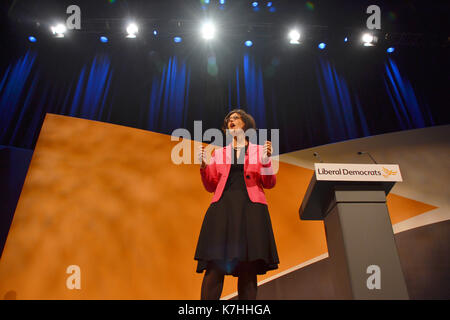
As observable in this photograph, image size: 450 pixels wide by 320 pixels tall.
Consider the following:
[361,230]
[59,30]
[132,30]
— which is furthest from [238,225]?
[59,30]

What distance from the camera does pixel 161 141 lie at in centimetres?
309

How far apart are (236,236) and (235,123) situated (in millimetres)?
683

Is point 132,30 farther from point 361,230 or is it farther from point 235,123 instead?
point 361,230

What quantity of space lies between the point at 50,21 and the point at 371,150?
13.1 ft

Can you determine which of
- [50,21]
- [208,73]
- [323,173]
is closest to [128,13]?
[50,21]

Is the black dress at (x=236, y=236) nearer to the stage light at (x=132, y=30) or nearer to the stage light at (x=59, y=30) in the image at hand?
the stage light at (x=132, y=30)

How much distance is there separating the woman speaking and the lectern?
0.28m

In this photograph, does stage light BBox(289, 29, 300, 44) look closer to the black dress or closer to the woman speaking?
the woman speaking

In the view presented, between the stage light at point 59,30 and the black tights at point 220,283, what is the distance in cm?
373

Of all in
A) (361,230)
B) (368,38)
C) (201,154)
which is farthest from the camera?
(368,38)

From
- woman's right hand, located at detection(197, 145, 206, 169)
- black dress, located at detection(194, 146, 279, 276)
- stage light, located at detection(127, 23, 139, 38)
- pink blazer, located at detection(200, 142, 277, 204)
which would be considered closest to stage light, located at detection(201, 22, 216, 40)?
stage light, located at detection(127, 23, 139, 38)

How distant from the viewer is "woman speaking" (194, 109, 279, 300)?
4.36ft

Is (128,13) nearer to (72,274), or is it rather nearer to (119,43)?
(119,43)

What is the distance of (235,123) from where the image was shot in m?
1.75
